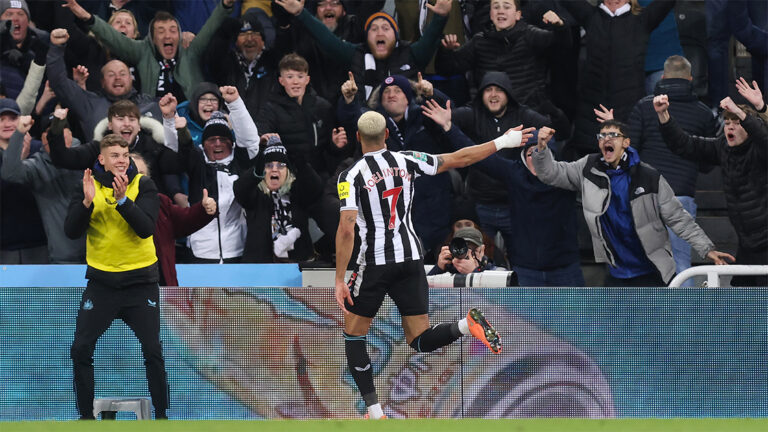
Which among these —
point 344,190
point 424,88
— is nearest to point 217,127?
point 424,88

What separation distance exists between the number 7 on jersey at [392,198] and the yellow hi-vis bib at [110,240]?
1.68 metres

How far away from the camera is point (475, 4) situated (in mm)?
10445

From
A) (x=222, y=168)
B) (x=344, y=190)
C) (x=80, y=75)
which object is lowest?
(x=344, y=190)

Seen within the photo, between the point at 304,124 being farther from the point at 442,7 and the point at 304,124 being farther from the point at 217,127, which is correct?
the point at 442,7

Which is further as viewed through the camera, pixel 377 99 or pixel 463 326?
pixel 377 99

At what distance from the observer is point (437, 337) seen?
7043 millimetres

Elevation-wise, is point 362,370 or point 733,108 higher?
point 733,108

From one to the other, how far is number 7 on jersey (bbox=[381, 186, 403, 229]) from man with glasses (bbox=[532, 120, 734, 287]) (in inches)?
78.7

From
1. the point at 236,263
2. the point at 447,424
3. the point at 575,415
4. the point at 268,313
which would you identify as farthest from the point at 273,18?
the point at 447,424

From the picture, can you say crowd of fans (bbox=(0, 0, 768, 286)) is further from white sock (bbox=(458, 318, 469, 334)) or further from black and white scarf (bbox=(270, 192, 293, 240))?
white sock (bbox=(458, 318, 469, 334))

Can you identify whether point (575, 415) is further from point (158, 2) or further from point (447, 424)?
point (158, 2)

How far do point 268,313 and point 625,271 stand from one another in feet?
9.02

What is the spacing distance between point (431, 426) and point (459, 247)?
8.22 ft

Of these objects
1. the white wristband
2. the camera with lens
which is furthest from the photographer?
the white wristband
